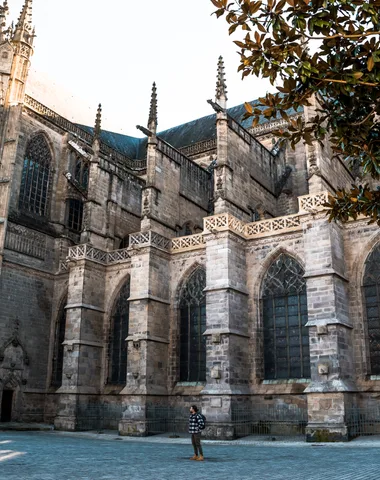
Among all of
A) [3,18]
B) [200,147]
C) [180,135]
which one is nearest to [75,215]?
[200,147]

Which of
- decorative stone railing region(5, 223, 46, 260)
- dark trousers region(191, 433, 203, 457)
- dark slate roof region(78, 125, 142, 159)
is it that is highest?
dark slate roof region(78, 125, 142, 159)

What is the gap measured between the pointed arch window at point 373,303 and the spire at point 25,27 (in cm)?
1870

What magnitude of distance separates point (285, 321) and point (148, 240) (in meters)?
5.83

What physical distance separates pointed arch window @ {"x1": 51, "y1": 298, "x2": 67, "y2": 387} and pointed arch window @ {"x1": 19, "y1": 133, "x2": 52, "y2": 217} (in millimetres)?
4757

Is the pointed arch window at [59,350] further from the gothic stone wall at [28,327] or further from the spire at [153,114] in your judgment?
the spire at [153,114]

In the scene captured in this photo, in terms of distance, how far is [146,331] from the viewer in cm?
1777

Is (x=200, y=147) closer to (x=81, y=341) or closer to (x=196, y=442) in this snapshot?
(x=81, y=341)

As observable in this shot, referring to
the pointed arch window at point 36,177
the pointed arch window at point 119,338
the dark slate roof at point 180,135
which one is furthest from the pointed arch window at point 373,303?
the dark slate roof at point 180,135

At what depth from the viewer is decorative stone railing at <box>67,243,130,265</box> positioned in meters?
20.5

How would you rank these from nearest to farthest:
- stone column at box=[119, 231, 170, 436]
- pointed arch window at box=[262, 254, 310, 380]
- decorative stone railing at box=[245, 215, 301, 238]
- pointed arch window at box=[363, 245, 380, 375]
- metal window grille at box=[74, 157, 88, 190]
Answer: pointed arch window at box=[363, 245, 380, 375]
pointed arch window at box=[262, 254, 310, 380]
decorative stone railing at box=[245, 215, 301, 238]
stone column at box=[119, 231, 170, 436]
metal window grille at box=[74, 157, 88, 190]

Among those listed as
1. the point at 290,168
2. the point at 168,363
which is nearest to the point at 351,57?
the point at 168,363

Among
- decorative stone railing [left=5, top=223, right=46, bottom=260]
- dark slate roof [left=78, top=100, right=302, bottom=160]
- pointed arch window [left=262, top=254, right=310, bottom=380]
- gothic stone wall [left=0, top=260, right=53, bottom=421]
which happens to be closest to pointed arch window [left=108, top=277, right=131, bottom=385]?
gothic stone wall [left=0, top=260, right=53, bottom=421]

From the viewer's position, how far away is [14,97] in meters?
22.6

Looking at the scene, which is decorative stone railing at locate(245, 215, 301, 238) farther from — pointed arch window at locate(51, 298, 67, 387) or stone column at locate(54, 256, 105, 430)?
pointed arch window at locate(51, 298, 67, 387)
